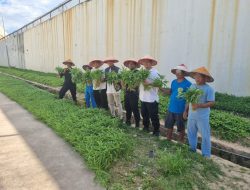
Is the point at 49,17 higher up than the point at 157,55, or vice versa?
the point at 49,17

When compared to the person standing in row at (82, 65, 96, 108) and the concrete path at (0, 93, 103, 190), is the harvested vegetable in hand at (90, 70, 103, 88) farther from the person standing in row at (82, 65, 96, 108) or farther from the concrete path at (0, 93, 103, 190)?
the concrete path at (0, 93, 103, 190)

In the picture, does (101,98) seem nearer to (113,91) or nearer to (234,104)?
(113,91)

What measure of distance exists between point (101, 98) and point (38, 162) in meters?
3.29

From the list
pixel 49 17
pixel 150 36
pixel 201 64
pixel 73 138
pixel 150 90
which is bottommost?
pixel 73 138

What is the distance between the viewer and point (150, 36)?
990 centimetres

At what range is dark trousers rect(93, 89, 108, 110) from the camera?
22.5ft

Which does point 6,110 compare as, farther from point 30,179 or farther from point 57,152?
point 30,179

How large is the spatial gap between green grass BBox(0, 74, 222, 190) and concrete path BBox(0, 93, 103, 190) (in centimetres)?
18

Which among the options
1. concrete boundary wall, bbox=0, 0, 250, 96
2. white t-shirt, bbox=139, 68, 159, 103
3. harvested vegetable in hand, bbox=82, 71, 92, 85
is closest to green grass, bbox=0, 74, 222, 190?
white t-shirt, bbox=139, 68, 159, 103

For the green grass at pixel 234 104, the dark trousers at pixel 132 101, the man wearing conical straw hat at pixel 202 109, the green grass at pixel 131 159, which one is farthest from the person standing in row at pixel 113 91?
the green grass at pixel 234 104

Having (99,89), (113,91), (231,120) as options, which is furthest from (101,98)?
(231,120)

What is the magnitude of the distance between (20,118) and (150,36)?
5.76 metres

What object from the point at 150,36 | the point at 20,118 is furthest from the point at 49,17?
the point at 20,118

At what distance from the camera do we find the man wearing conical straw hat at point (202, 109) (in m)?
4.08
